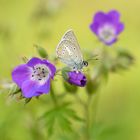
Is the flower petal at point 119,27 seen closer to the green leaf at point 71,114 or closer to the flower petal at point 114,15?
the flower petal at point 114,15

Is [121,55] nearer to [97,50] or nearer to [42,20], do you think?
[97,50]

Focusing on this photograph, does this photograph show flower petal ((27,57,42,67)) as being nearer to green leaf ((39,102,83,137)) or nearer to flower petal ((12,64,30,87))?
flower petal ((12,64,30,87))

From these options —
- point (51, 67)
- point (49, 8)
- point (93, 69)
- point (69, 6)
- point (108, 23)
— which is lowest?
point (51, 67)

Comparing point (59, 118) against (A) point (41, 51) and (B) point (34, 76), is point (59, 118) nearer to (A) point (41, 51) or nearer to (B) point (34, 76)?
(B) point (34, 76)

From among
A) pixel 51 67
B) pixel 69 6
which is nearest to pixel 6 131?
pixel 51 67

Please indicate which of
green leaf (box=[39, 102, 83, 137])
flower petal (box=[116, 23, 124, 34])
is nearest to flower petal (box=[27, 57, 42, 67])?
green leaf (box=[39, 102, 83, 137])

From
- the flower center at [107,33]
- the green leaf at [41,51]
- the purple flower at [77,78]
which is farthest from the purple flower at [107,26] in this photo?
the purple flower at [77,78]
